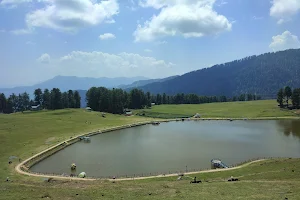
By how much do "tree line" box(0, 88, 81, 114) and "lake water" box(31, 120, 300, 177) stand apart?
76.0 m

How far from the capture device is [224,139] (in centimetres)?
7750

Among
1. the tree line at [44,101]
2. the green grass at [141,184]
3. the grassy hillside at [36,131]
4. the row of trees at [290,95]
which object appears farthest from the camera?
the tree line at [44,101]

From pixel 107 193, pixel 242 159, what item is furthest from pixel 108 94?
pixel 107 193

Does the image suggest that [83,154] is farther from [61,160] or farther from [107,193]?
[107,193]

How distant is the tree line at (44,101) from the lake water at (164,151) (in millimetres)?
76027

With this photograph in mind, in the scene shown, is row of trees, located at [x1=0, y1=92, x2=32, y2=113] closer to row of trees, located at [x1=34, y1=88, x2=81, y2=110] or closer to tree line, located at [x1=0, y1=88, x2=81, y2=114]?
tree line, located at [x1=0, y1=88, x2=81, y2=114]

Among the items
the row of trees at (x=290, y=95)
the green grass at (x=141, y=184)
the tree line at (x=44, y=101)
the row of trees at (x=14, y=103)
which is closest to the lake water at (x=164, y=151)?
the green grass at (x=141, y=184)

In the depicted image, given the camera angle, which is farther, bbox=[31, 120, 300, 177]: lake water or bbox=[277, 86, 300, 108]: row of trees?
bbox=[277, 86, 300, 108]: row of trees

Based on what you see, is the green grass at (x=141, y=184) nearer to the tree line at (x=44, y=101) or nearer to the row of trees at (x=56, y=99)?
the row of trees at (x=56, y=99)

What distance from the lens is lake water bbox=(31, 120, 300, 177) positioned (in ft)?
167

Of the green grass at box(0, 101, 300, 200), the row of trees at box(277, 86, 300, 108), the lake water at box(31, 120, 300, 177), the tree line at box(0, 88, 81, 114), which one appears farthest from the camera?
the tree line at box(0, 88, 81, 114)

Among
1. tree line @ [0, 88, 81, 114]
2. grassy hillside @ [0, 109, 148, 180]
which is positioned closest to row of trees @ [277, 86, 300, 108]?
grassy hillside @ [0, 109, 148, 180]

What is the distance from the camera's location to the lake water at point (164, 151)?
5097cm

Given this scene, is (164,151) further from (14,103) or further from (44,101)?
(14,103)
